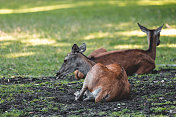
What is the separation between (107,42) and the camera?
1529cm

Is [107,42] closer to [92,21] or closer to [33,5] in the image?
[92,21]

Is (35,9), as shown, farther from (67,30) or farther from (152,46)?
(152,46)

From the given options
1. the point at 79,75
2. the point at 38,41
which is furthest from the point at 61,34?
the point at 79,75

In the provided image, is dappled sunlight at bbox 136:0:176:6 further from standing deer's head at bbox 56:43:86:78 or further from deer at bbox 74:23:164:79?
standing deer's head at bbox 56:43:86:78

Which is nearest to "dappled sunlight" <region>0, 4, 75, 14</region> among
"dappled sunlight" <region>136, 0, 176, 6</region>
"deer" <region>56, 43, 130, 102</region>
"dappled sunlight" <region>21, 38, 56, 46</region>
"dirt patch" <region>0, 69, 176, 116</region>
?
"dappled sunlight" <region>136, 0, 176, 6</region>

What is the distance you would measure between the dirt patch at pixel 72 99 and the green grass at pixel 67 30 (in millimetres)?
1759

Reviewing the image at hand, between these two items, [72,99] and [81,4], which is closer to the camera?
[72,99]

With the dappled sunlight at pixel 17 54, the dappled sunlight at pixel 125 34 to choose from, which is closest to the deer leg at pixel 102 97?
the dappled sunlight at pixel 17 54

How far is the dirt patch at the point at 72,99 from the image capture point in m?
5.80

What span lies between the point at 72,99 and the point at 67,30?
11.6 metres

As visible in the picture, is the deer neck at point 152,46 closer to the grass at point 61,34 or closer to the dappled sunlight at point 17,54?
the grass at point 61,34

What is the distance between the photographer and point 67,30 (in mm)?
18188

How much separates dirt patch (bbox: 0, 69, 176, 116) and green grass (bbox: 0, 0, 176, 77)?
5.77 ft

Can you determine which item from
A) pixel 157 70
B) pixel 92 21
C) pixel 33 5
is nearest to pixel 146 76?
pixel 157 70
